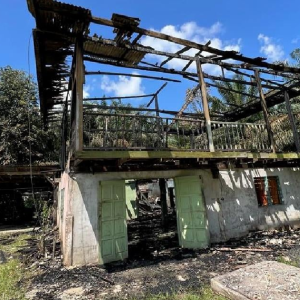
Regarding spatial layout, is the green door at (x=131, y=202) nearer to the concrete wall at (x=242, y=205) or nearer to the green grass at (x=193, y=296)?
the concrete wall at (x=242, y=205)

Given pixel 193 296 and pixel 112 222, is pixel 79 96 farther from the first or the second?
pixel 193 296

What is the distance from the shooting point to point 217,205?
8.51 meters

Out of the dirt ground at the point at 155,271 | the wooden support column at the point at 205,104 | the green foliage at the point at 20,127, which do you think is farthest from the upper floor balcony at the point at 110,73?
the green foliage at the point at 20,127

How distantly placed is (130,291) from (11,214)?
16.6m

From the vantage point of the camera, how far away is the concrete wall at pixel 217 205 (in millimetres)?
6613

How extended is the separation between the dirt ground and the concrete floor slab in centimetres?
73

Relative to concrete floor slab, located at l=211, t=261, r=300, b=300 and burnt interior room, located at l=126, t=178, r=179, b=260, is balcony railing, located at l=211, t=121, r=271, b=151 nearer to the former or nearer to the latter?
concrete floor slab, located at l=211, t=261, r=300, b=300

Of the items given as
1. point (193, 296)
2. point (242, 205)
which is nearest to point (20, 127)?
point (242, 205)

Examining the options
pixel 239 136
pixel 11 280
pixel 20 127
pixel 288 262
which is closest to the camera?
pixel 11 280

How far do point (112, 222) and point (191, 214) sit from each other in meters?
2.71

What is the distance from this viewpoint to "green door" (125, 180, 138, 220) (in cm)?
1670

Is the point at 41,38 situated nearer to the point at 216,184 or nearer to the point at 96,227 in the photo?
the point at 96,227

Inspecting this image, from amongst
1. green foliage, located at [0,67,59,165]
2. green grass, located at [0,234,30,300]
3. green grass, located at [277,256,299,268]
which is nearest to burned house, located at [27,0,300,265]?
green grass, located at [0,234,30,300]

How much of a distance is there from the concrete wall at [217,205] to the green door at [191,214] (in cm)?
33
